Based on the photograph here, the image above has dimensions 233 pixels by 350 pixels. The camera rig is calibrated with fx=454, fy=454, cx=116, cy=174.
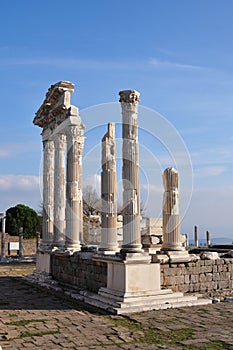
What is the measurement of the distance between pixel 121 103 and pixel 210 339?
256 inches

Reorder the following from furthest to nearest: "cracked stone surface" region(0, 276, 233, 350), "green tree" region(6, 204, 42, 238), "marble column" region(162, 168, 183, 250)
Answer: "green tree" region(6, 204, 42, 238) → "marble column" region(162, 168, 183, 250) → "cracked stone surface" region(0, 276, 233, 350)

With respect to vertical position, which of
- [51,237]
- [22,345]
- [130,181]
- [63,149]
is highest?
[63,149]

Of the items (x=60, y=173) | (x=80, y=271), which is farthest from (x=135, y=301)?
(x=60, y=173)

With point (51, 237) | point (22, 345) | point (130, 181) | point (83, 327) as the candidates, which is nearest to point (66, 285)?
point (51, 237)

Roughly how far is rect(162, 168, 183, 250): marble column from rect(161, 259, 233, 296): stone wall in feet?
2.22

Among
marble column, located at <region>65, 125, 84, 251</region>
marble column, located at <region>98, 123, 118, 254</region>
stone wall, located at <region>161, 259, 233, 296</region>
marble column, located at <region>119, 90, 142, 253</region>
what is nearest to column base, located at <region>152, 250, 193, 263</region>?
stone wall, located at <region>161, 259, 233, 296</region>

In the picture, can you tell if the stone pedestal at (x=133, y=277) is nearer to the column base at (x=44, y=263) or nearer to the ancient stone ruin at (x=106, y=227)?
the ancient stone ruin at (x=106, y=227)

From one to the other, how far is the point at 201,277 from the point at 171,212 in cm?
195

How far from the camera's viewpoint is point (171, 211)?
41.8 ft

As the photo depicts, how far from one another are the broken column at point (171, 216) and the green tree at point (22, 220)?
3189 centimetres

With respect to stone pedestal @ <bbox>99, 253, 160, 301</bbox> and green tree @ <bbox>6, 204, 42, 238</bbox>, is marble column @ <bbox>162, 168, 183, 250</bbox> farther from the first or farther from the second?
green tree @ <bbox>6, 204, 42, 238</bbox>

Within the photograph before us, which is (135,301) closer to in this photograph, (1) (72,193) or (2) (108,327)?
(2) (108,327)

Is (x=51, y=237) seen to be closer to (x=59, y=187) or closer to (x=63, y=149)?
(x=59, y=187)

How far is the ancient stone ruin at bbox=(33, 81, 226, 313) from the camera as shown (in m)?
10.9
